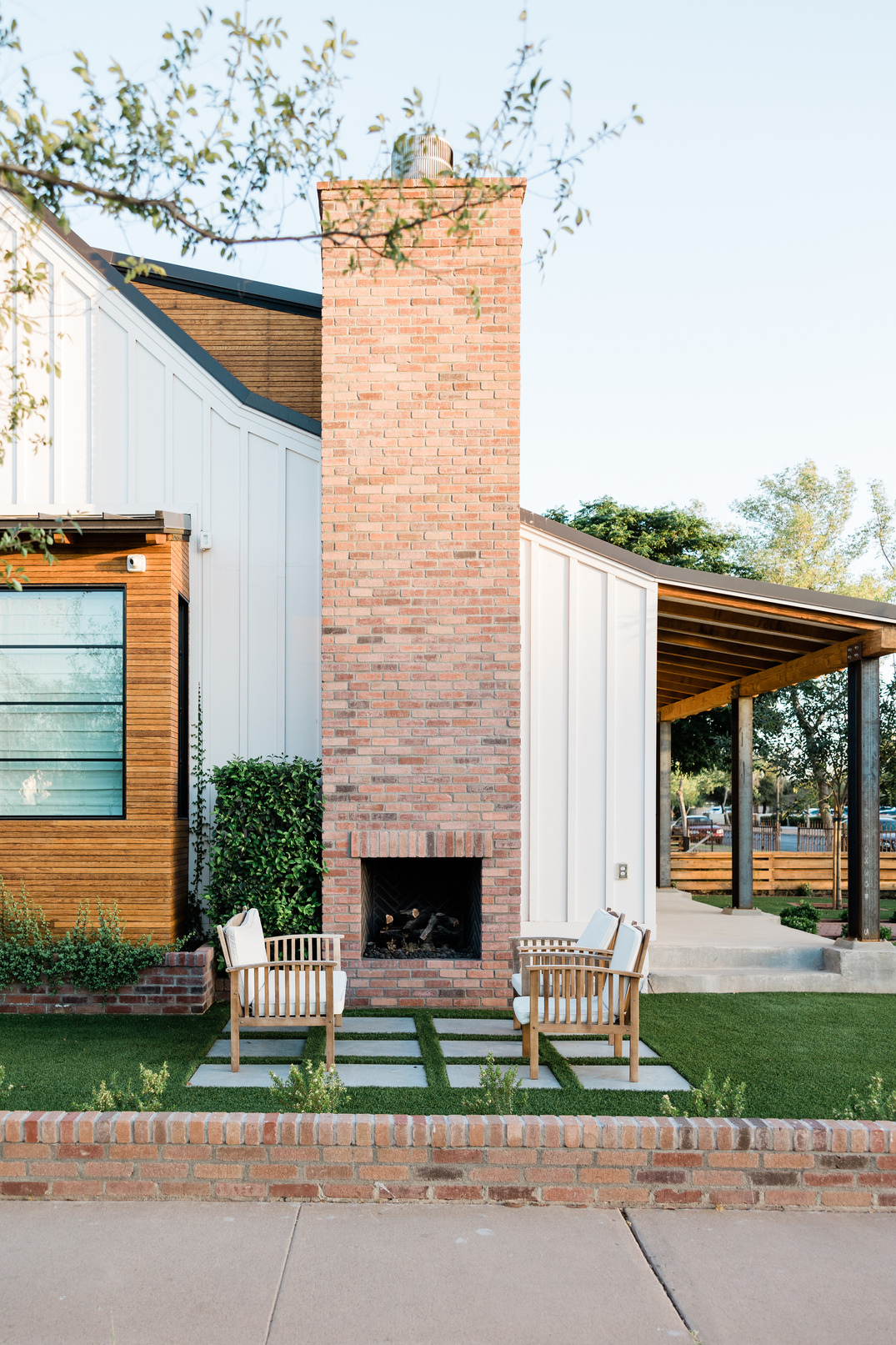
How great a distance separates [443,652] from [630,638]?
5.52 ft

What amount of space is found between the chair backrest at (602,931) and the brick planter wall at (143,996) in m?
2.82

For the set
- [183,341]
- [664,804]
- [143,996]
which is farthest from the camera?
[664,804]

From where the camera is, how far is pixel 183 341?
8.03m

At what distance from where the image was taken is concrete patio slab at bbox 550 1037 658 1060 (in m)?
5.84

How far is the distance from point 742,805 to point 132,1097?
9.30 meters

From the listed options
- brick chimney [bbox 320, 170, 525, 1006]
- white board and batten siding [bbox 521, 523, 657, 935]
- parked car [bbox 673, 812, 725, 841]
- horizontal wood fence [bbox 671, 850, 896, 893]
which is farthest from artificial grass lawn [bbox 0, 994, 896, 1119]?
parked car [bbox 673, 812, 725, 841]

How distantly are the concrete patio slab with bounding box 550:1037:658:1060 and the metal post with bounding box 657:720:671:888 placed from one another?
9.01 metres

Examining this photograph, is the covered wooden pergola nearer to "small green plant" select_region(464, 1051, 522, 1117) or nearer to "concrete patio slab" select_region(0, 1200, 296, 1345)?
"small green plant" select_region(464, 1051, 522, 1117)

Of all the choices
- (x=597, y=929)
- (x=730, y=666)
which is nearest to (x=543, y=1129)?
(x=597, y=929)

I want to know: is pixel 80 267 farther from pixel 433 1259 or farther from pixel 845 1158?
pixel 845 1158

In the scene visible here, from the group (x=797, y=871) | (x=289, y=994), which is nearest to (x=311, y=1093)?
(x=289, y=994)

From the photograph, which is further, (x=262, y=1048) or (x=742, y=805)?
(x=742, y=805)

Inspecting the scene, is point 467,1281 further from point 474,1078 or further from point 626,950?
point 626,950

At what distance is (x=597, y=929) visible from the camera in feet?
21.4
